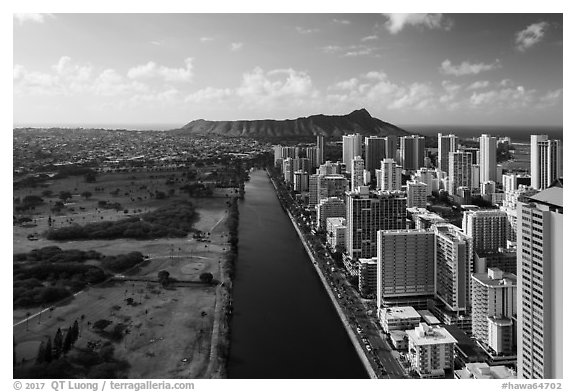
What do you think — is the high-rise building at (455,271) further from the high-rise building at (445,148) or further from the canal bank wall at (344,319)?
the high-rise building at (445,148)

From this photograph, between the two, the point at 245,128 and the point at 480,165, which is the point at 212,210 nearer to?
the point at 245,128

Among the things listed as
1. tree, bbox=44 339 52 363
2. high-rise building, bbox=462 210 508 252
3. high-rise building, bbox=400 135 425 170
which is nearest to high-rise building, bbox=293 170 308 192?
high-rise building, bbox=400 135 425 170

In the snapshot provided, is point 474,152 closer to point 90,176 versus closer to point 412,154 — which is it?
point 412,154

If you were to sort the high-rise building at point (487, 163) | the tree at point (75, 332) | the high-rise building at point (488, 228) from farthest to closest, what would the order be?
the high-rise building at point (487, 163) < the high-rise building at point (488, 228) < the tree at point (75, 332)

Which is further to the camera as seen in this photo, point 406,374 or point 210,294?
point 210,294

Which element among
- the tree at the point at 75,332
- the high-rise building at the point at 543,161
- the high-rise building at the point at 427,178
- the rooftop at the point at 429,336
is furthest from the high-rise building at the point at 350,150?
the tree at the point at 75,332

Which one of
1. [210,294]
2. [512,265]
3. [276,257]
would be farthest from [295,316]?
[512,265]
